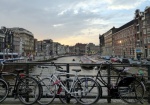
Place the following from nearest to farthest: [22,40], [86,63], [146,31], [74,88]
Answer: [74,88]
[86,63]
[146,31]
[22,40]

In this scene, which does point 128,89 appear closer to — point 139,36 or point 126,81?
point 126,81

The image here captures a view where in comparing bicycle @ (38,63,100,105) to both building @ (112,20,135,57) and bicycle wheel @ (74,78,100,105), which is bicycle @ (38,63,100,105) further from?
building @ (112,20,135,57)

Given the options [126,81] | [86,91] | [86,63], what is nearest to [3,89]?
[86,91]

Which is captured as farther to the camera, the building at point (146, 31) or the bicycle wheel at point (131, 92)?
the building at point (146, 31)

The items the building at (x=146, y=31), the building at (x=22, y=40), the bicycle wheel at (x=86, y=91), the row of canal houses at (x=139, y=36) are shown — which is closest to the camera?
the bicycle wheel at (x=86, y=91)

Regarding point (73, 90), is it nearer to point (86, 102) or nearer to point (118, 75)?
point (86, 102)

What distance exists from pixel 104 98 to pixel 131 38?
92899 millimetres

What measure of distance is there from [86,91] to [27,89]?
184 cm

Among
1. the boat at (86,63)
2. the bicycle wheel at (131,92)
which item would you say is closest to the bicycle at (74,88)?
the boat at (86,63)

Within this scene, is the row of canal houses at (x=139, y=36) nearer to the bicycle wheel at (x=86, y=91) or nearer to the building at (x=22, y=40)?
the bicycle wheel at (x=86, y=91)

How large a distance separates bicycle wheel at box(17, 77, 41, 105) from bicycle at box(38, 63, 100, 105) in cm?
29

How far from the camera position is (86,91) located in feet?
21.5

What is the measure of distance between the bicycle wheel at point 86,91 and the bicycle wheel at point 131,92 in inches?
31.5

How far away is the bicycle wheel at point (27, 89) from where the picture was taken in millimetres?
6531
